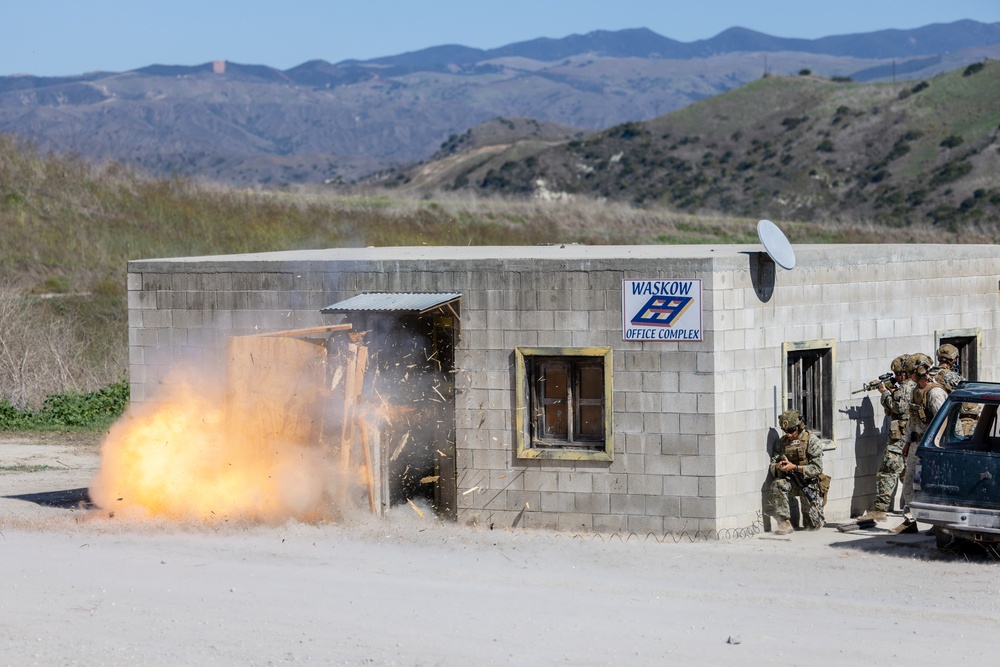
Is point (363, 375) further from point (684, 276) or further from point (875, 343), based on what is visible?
point (875, 343)

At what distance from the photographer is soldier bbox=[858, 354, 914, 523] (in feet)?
51.0

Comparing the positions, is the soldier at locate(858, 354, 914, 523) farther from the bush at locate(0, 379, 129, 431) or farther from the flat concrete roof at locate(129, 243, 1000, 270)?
the bush at locate(0, 379, 129, 431)

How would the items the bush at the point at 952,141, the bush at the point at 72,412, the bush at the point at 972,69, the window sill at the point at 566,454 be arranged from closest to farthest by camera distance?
the window sill at the point at 566,454, the bush at the point at 72,412, the bush at the point at 952,141, the bush at the point at 972,69

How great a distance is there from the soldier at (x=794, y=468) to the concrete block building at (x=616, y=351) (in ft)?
0.62

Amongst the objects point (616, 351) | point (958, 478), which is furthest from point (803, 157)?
point (958, 478)

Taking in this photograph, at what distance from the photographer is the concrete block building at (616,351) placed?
14.5 m

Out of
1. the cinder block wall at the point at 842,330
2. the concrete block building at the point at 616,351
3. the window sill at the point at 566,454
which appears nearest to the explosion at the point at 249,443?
the concrete block building at the point at 616,351

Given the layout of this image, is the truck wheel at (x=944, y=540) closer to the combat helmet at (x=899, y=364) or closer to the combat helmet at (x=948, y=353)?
the combat helmet at (x=899, y=364)

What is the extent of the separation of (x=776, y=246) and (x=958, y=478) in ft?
9.78

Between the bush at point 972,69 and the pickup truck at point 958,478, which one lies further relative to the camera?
the bush at point 972,69

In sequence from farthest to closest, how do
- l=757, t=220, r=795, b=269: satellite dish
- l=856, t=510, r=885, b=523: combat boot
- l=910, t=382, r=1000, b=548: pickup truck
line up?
l=856, t=510, r=885, b=523: combat boot
l=757, t=220, r=795, b=269: satellite dish
l=910, t=382, r=1000, b=548: pickup truck

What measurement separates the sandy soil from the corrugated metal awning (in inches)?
93.4

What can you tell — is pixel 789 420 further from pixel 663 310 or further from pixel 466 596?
pixel 466 596

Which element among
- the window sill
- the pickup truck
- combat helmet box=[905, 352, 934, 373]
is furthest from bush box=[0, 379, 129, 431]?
the pickup truck
